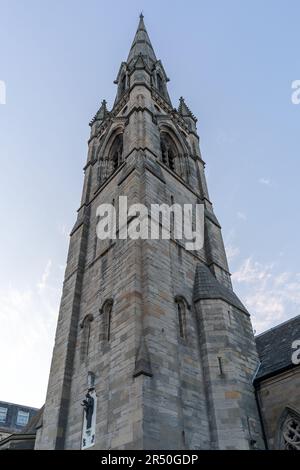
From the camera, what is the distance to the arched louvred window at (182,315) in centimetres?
1333

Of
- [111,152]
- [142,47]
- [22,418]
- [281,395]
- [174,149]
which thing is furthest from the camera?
[22,418]

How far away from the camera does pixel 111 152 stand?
24.2m

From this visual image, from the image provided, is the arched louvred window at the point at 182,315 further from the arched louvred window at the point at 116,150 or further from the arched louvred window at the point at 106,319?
the arched louvred window at the point at 116,150

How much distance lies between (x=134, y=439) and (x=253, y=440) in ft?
13.6

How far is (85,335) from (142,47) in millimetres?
28769

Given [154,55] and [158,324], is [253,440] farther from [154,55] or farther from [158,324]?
[154,55]

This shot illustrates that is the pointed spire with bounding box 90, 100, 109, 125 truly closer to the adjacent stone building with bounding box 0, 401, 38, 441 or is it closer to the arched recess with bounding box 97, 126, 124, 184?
the arched recess with bounding box 97, 126, 124, 184

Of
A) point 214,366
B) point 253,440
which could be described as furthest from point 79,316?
point 253,440

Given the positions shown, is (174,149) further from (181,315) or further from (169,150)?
(181,315)

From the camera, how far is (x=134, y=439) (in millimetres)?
9469

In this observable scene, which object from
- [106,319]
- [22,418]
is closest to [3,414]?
[22,418]

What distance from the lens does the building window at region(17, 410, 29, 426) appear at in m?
39.3

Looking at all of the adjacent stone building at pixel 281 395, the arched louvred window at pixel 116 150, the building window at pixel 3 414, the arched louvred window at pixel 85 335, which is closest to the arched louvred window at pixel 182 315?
the adjacent stone building at pixel 281 395

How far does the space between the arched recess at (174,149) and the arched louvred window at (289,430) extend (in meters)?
14.2
